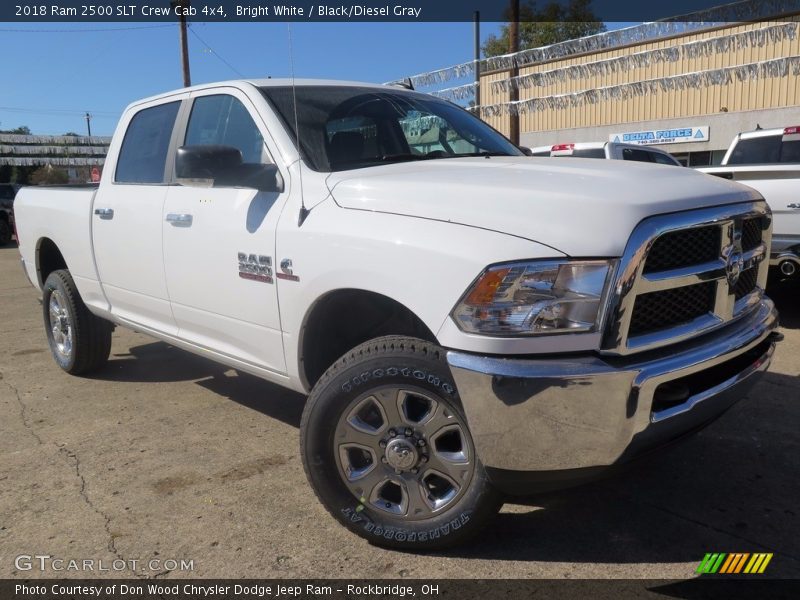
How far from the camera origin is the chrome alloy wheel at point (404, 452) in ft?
8.36

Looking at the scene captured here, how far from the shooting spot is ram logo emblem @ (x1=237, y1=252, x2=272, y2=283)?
10.2ft

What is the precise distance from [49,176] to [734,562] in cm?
5433

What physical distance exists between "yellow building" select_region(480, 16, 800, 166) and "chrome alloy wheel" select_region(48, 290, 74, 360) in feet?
44.8

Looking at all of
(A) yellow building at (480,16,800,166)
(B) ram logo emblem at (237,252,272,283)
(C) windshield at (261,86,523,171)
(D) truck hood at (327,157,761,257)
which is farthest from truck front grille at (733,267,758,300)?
(A) yellow building at (480,16,800,166)

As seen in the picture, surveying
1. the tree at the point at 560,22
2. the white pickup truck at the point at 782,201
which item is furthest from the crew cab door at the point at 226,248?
the tree at the point at 560,22

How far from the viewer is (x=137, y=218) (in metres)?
4.11

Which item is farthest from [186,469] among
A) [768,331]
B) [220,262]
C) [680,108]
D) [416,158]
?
[680,108]

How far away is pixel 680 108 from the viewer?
20359 mm

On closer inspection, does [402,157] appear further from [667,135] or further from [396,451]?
[667,135]

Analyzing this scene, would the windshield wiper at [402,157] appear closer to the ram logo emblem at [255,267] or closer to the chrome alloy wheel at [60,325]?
the ram logo emblem at [255,267]

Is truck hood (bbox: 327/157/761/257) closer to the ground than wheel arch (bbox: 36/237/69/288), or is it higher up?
higher up

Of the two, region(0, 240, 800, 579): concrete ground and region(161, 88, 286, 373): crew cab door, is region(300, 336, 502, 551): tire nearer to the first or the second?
region(0, 240, 800, 579): concrete ground

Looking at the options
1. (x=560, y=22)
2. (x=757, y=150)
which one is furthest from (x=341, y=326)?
(x=560, y=22)

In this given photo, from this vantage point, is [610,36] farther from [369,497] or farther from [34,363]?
[369,497]
